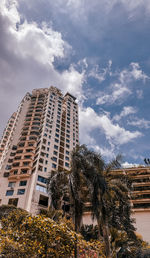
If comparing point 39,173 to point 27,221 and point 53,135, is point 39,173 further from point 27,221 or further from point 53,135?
point 27,221

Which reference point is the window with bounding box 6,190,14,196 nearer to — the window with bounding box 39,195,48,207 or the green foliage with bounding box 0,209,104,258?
the window with bounding box 39,195,48,207

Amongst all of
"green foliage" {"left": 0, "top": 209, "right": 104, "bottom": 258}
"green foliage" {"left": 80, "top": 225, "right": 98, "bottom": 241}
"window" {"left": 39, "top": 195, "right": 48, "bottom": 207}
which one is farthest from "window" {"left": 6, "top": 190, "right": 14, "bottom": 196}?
"green foliage" {"left": 0, "top": 209, "right": 104, "bottom": 258}

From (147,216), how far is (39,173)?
28553 millimetres

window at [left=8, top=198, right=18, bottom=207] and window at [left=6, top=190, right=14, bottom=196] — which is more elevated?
window at [left=6, top=190, right=14, bottom=196]

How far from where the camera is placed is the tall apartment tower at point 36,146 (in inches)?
1889

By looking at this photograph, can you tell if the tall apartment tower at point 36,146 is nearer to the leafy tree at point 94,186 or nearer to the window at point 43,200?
the window at point 43,200

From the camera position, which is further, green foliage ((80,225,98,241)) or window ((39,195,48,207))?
window ((39,195,48,207))

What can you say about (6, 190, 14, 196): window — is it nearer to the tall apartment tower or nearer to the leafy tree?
the tall apartment tower

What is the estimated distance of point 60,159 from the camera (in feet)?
195

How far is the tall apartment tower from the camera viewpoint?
4797 centimetres

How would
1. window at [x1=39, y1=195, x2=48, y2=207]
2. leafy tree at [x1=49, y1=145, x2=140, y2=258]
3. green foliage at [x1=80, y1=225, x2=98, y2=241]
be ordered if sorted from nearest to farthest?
1. leafy tree at [x1=49, y1=145, x2=140, y2=258]
2. green foliage at [x1=80, y1=225, x2=98, y2=241]
3. window at [x1=39, y1=195, x2=48, y2=207]

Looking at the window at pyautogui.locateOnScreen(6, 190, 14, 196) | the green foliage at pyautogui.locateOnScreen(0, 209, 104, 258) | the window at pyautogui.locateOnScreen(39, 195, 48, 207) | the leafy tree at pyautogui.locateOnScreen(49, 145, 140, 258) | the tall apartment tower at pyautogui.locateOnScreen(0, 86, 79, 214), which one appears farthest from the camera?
the window at pyautogui.locateOnScreen(6, 190, 14, 196)

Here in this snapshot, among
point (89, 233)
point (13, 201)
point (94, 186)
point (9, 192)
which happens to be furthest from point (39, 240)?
point (9, 192)

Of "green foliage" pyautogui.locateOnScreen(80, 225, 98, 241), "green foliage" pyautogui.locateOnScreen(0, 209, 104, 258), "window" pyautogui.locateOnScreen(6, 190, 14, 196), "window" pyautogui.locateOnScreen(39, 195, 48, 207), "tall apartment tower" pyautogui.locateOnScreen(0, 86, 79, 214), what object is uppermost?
"tall apartment tower" pyautogui.locateOnScreen(0, 86, 79, 214)
